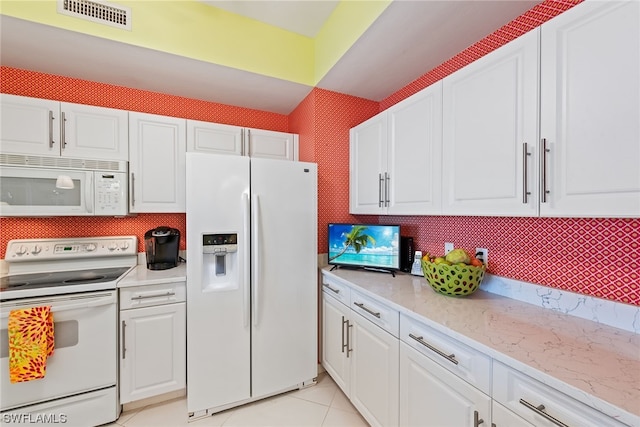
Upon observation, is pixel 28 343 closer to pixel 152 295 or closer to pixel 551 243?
pixel 152 295

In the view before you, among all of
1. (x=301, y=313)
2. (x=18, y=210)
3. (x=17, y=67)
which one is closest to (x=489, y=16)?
(x=301, y=313)

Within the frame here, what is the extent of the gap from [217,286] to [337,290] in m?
0.87

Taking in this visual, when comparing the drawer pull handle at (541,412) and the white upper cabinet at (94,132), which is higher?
the white upper cabinet at (94,132)

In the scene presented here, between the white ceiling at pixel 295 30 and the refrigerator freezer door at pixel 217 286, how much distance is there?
34.3 inches

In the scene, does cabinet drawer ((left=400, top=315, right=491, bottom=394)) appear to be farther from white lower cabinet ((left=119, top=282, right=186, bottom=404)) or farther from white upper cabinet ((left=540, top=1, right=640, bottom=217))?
white lower cabinet ((left=119, top=282, right=186, bottom=404))

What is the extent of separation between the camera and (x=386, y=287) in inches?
63.7

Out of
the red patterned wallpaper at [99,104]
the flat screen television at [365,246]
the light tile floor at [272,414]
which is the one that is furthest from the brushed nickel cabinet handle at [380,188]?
the red patterned wallpaper at [99,104]

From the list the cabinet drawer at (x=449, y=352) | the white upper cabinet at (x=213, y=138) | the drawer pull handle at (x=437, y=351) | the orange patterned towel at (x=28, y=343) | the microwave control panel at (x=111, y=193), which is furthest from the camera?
the white upper cabinet at (x=213, y=138)

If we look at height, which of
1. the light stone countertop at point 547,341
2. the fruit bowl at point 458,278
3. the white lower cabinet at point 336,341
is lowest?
the white lower cabinet at point 336,341

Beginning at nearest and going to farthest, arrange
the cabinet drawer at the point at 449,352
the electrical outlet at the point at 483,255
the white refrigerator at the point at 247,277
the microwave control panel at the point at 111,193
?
1. the cabinet drawer at the point at 449,352
2. the electrical outlet at the point at 483,255
3. the white refrigerator at the point at 247,277
4. the microwave control panel at the point at 111,193

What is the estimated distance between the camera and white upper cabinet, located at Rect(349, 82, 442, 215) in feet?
5.04

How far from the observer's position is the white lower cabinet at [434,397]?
964mm

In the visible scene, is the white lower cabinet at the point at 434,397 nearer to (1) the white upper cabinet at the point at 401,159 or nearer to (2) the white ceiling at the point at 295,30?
(1) the white upper cabinet at the point at 401,159

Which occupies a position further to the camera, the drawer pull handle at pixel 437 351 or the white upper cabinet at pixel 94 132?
the white upper cabinet at pixel 94 132
